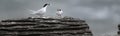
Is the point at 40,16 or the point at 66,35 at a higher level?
the point at 40,16

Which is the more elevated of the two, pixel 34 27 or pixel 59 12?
pixel 59 12

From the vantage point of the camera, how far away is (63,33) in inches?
1042

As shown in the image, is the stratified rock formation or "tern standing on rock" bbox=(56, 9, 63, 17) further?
"tern standing on rock" bbox=(56, 9, 63, 17)

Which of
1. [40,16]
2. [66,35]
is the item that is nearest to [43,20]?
[40,16]

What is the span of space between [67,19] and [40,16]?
2.16m

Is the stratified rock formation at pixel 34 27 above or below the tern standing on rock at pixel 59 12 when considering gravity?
below

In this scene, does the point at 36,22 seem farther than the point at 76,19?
No

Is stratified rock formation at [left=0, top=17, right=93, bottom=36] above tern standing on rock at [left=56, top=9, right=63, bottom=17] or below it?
below

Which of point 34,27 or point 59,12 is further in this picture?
point 59,12

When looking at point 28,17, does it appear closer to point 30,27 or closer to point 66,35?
point 30,27

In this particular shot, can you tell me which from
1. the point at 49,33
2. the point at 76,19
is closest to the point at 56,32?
the point at 49,33

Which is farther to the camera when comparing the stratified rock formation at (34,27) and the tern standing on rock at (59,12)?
the tern standing on rock at (59,12)

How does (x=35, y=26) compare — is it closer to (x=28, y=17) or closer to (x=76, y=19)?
(x=28, y=17)

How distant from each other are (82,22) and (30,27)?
4440 millimetres
